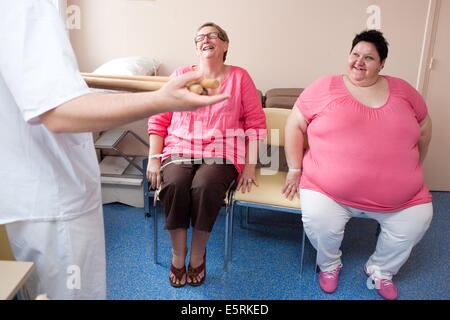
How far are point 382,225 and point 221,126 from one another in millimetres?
973

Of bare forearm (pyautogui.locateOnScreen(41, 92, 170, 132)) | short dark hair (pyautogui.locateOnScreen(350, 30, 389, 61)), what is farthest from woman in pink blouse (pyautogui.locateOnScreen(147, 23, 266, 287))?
bare forearm (pyautogui.locateOnScreen(41, 92, 170, 132))

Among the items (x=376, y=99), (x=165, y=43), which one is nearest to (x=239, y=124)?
(x=376, y=99)

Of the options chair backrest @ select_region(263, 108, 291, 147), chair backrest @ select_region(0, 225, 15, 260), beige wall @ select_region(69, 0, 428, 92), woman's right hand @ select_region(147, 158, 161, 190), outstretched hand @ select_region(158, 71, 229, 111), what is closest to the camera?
outstretched hand @ select_region(158, 71, 229, 111)

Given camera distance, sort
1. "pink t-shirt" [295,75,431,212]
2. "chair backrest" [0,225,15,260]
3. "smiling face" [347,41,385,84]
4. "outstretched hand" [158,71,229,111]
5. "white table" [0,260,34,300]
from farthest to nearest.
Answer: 1. "smiling face" [347,41,385,84]
2. "pink t-shirt" [295,75,431,212]
3. "chair backrest" [0,225,15,260]
4. "white table" [0,260,34,300]
5. "outstretched hand" [158,71,229,111]

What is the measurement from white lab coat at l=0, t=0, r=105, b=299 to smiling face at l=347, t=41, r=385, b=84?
153 cm

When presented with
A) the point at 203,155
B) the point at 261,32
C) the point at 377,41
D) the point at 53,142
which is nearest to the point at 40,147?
the point at 53,142

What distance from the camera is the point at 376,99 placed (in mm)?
1945

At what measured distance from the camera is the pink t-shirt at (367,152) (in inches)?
72.9

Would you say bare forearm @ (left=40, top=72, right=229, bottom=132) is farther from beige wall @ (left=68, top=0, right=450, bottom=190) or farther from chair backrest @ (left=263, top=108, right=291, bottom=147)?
beige wall @ (left=68, top=0, right=450, bottom=190)

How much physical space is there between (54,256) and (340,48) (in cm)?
259

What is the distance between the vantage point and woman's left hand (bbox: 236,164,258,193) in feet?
6.82

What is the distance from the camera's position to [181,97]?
0.62 meters

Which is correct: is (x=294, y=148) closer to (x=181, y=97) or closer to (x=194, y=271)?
(x=194, y=271)
